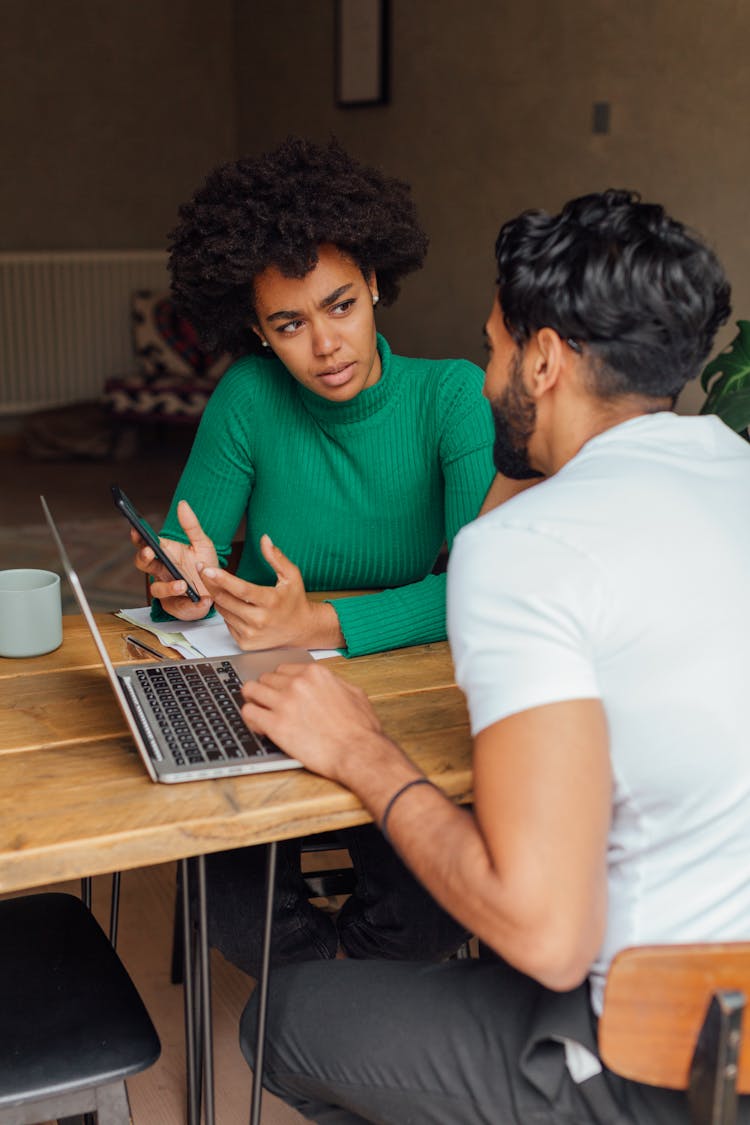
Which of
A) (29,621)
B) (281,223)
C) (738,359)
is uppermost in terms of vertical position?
(281,223)

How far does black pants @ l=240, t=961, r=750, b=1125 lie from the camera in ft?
3.33

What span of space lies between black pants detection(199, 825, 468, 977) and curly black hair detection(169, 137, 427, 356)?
2.76 ft

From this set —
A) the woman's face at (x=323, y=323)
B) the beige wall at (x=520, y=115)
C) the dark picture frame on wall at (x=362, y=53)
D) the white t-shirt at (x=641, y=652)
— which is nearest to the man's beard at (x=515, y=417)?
the white t-shirt at (x=641, y=652)

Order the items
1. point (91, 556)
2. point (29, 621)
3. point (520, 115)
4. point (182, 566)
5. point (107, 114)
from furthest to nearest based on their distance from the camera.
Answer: point (107, 114) → point (520, 115) → point (91, 556) → point (182, 566) → point (29, 621)

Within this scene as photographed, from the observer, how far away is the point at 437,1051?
1071 millimetres

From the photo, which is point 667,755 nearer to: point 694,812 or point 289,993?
point 694,812

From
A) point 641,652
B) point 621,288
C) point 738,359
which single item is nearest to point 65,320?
point 738,359

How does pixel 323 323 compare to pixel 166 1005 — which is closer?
pixel 323 323

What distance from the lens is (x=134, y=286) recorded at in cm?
713

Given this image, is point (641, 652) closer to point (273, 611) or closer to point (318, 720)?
point (318, 720)

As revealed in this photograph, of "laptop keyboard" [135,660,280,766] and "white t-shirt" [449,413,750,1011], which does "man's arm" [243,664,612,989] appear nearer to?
"white t-shirt" [449,413,750,1011]

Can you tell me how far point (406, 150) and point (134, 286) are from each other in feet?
7.06

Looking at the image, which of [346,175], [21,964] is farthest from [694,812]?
[346,175]

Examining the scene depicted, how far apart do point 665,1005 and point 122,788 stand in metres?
0.50
